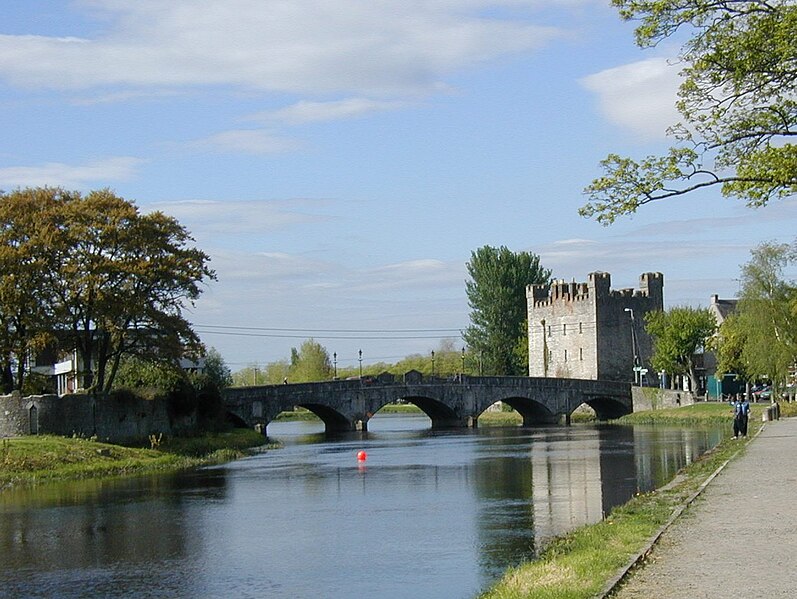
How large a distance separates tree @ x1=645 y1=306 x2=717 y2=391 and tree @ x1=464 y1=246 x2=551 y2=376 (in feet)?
57.7

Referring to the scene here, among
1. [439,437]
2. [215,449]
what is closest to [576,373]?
[439,437]

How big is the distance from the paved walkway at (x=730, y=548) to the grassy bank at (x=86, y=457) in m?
24.1

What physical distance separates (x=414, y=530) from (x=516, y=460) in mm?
21629

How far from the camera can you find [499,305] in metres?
114

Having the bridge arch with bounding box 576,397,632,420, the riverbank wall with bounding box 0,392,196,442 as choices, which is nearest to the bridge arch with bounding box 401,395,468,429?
the bridge arch with bounding box 576,397,632,420

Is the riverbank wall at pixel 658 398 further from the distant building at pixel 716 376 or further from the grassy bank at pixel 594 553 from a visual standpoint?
the grassy bank at pixel 594 553

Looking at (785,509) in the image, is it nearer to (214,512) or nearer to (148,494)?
(214,512)

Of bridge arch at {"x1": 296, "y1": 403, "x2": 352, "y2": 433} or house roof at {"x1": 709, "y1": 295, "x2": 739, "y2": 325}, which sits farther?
house roof at {"x1": 709, "y1": 295, "x2": 739, "y2": 325}

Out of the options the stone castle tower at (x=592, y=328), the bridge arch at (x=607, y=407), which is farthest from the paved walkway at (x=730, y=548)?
the stone castle tower at (x=592, y=328)

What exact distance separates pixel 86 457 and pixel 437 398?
46.1 metres

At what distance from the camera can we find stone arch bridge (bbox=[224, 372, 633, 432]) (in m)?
74.6

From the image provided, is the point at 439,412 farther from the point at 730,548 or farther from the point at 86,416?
the point at 730,548

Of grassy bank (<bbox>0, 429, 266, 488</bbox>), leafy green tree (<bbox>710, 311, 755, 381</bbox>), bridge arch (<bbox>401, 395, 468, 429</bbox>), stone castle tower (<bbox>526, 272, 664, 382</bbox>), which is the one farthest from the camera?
stone castle tower (<bbox>526, 272, 664, 382</bbox>)

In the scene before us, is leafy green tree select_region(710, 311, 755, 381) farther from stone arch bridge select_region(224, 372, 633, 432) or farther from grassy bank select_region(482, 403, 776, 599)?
grassy bank select_region(482, 403, 776, 599)
